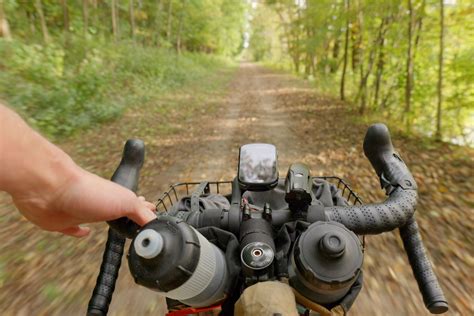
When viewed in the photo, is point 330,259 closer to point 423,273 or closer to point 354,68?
point 423,273

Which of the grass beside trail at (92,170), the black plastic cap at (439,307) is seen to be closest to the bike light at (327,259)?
the black plastic cap at (439,307)

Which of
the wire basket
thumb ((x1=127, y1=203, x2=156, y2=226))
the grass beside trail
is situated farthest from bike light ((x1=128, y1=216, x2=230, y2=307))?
the grass beside trail

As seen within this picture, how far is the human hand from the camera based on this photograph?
1.01 meters

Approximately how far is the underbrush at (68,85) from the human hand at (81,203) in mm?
6999

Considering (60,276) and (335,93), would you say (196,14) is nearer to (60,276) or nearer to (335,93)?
(335,93)

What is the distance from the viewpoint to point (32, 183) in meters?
0.93

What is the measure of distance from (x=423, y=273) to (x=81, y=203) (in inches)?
51.8

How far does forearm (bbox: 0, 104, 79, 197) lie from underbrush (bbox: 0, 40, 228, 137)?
7129 mm

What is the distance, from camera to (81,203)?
1.04m

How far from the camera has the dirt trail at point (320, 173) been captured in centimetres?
294

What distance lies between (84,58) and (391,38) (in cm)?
981

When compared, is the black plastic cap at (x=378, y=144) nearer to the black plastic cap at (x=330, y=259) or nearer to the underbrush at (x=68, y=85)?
the black plastic cap at (x=330, y=259)

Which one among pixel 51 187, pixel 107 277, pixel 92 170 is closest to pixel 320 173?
pixel 92 170

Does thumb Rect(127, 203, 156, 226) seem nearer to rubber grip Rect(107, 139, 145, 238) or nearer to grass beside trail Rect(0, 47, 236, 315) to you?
rubber grip Rect(107, 139, 145, 238)
